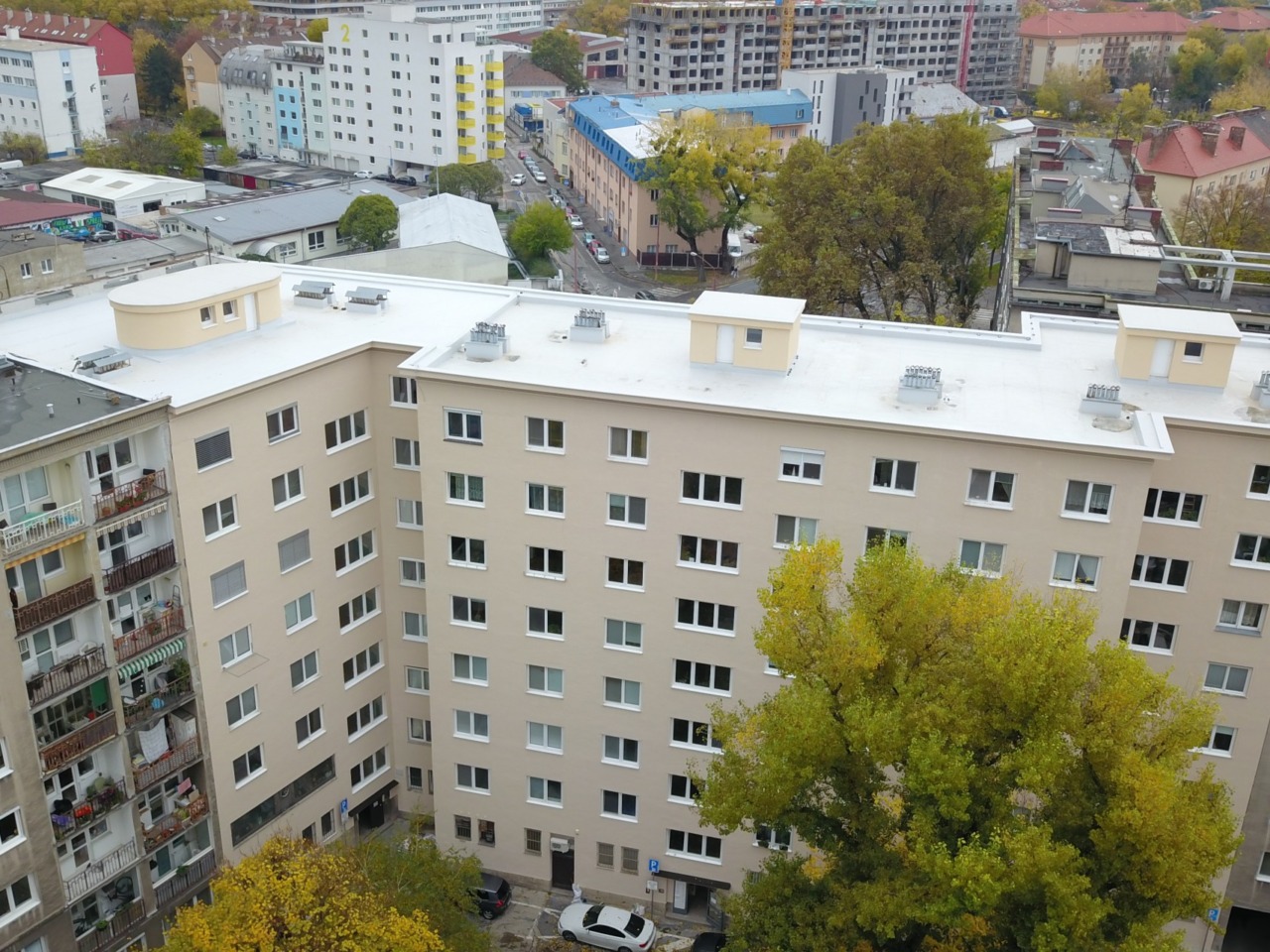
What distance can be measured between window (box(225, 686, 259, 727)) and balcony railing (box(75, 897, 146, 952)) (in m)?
5.12

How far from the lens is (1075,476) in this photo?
29.1 meters

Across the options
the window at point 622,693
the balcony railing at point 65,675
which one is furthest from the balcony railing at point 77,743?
the window at point 622,693

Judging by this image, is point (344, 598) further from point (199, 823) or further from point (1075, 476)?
point (1075, 476)

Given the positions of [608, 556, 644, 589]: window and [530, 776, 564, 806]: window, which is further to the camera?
[530, 776, 564, 806]: window

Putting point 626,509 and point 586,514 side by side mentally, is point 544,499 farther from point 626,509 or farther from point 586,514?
point 626,509

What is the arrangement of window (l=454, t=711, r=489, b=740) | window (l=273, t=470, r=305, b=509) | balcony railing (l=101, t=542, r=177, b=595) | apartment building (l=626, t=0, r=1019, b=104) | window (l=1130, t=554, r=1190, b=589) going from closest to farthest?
balcony railing (l=101, t=542, r=177, b=595) → window (l=1130, t=554, r=1190, b=589) → window (l=273, t=470, r=305, b=509) → window (l=454, t=711, r=489, b=740) → apartment building (l=626, t=0, r=1019, b=104)

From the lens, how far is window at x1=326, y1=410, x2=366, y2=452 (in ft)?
112

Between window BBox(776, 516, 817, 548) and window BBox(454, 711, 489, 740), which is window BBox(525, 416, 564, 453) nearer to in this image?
window BBox(776, 516, 817, 548)

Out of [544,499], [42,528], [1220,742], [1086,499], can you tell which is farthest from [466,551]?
[1220,742]

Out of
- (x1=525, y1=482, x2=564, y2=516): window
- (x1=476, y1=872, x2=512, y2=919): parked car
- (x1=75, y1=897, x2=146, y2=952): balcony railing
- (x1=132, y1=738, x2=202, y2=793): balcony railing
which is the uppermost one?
(x1=525, y1=482, x2=564, y2=516): window

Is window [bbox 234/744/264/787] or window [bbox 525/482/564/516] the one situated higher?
window [bbox 525/482/564/516]

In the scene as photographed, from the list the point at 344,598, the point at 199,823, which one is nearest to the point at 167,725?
the point at 199,823

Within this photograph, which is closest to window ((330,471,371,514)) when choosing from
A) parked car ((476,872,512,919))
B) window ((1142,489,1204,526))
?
parked car ((476,872,512,919))

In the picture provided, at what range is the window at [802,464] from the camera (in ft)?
100
